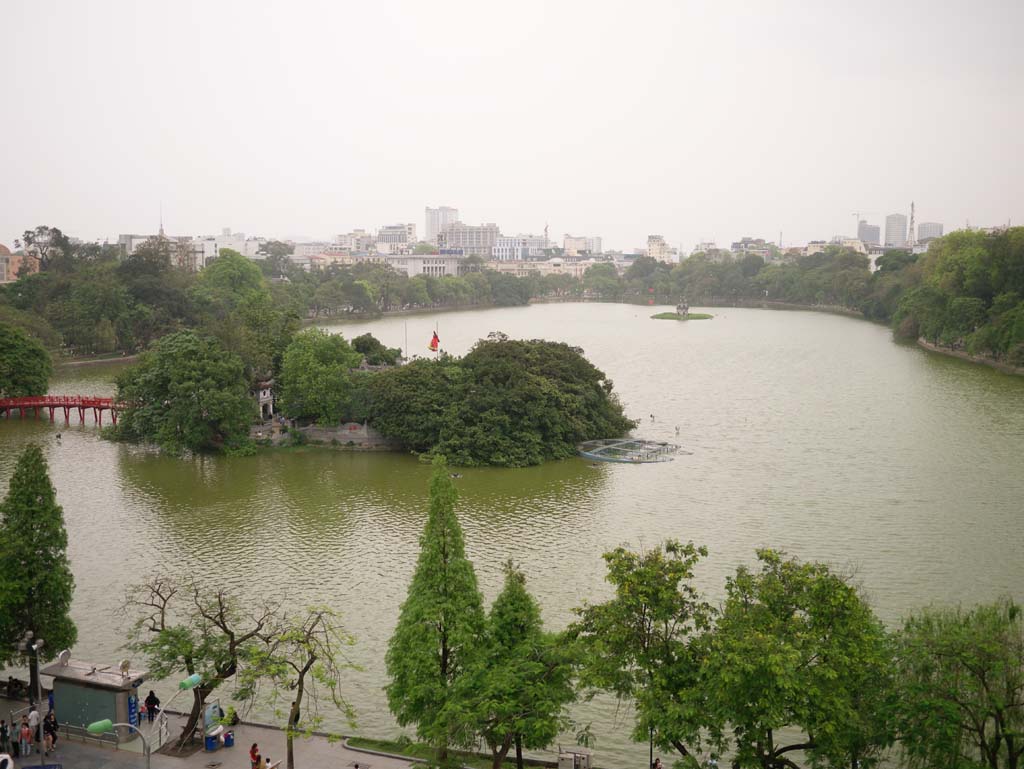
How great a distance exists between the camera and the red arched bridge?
31352 millimetres

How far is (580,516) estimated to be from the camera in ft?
68.0

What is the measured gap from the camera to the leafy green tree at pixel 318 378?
1096 inches

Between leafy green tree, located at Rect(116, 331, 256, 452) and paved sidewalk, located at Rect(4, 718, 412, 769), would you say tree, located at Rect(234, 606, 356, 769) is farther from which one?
leafy green tree, located at Rect(116, 331, 256, 452)

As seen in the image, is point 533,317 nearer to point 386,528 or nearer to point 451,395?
point 451,395

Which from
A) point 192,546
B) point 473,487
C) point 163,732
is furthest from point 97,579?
point 473,487

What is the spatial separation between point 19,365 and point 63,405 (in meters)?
2.68

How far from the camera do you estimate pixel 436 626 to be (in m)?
10.2

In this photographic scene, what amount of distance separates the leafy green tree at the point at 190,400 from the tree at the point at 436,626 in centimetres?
1741

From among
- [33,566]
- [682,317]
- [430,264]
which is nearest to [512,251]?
[430,264]

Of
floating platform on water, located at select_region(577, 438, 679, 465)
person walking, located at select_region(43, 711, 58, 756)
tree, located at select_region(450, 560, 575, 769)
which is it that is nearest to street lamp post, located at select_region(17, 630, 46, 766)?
person walking, located at select_region(43, 711, 58, 756)

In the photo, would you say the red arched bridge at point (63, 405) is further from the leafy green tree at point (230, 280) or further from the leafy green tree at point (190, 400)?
the leafy green tree at point (230, 280)

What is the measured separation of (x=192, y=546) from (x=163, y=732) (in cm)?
799

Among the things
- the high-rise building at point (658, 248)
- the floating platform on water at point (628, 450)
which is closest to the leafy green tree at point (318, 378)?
the floating platform on water at point (628, 450)

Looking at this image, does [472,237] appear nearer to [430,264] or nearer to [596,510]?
[430,264]
